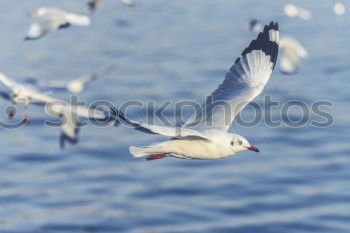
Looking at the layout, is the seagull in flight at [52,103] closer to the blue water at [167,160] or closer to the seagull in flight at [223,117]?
the seagull in flight at [223,117]

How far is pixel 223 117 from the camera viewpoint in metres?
12.1

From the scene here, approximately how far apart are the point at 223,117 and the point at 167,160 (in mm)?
5459

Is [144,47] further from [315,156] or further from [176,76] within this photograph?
[315,156]

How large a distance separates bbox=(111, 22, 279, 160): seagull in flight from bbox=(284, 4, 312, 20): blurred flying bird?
13.4m

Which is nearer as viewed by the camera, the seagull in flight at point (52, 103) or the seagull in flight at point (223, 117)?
the seagull in flight at point (223, 117)

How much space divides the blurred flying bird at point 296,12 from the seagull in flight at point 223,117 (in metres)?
13.4

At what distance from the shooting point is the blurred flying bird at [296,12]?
87.1 ft

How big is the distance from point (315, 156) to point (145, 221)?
3972 mm

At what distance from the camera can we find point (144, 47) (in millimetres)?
26062

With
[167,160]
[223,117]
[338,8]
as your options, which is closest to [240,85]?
[223,117]

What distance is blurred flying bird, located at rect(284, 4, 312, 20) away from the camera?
87.1 ft

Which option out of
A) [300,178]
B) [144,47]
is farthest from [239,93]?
[144,47]

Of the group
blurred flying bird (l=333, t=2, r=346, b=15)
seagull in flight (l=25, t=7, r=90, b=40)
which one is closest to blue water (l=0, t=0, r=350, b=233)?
blurred flying bird (l=333, t=2, r=346, b=15)

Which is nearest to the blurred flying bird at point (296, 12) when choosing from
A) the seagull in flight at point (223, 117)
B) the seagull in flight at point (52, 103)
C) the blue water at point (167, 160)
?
the blue water at point (167, 160)
